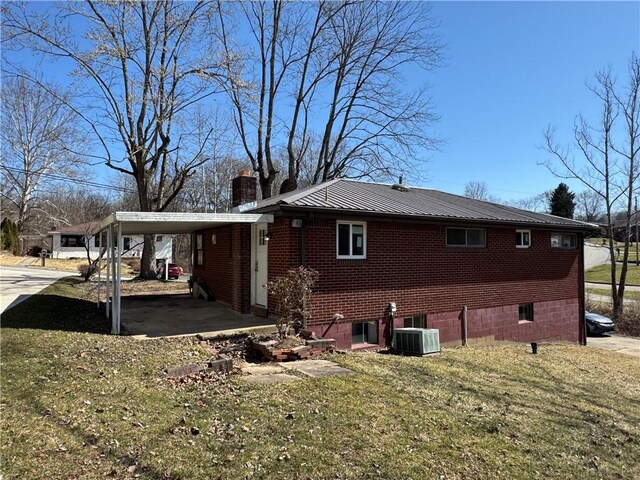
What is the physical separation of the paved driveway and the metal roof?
4944 mm

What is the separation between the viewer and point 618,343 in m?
18.5

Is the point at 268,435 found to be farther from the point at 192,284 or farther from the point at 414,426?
the point at 192,284

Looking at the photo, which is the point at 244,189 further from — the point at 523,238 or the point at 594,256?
the point at 594,256

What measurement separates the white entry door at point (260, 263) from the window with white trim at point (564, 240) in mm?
9877

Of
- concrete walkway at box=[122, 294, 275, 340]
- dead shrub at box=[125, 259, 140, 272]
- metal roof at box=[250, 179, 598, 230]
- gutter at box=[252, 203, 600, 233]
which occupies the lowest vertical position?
concrete walkway at box=[122, 294, 275, 340]

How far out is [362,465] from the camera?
386cm

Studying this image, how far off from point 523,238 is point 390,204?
5343mm

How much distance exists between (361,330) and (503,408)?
15.5 feet

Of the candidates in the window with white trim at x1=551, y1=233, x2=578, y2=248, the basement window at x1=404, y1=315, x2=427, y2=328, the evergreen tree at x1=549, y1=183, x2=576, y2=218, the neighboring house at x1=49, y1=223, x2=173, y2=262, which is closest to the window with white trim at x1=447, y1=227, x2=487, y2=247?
the basement window at x1=404, y1=315, x2=427, y2=328

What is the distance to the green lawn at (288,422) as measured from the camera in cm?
372

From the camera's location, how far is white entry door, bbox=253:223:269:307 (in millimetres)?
10664

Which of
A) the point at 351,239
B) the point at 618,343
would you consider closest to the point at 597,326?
the point at 618,343

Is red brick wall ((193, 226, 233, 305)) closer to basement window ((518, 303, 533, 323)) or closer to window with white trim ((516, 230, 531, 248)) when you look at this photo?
window with white trim ((516, 230, 531, 248))

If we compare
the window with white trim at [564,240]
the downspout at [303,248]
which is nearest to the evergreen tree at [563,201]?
the window with white trim at [564,240]
